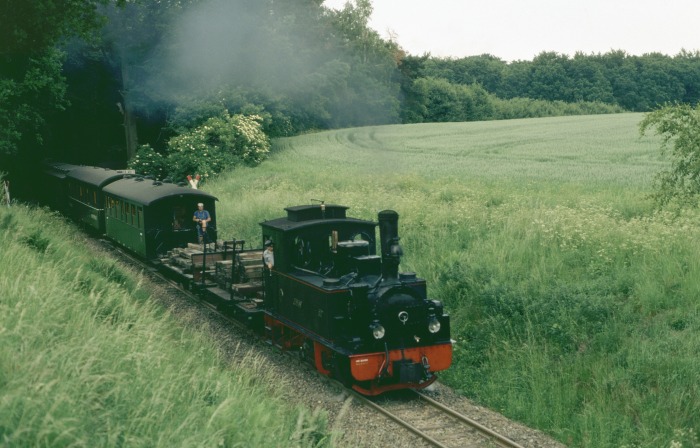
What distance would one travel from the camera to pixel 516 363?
35.8 ft

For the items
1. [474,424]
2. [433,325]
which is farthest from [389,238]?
[474,424]

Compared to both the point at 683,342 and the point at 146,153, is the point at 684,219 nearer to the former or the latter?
the point at 683,342

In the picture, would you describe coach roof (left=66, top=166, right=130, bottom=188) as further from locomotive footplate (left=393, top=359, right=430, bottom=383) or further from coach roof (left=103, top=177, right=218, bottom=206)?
locomotive footplate (left=393, top=359, right=430, bottom=383)

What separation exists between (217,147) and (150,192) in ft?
54.9

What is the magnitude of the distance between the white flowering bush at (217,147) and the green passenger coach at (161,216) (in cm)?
1427

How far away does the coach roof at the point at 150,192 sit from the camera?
17941 mm

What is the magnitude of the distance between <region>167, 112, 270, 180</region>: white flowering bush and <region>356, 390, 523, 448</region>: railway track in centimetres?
2513

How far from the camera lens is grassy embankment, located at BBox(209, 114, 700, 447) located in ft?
30.2

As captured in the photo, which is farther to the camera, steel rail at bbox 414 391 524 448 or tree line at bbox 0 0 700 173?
tree line at bbox 0 0 700 173

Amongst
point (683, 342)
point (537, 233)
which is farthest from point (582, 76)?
point (683, 342)

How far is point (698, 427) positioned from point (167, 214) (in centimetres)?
1360

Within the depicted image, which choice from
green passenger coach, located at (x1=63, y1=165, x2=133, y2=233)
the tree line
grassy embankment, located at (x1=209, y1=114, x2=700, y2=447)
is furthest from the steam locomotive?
green passenger coach, located at (x1=63, y1=165, x2=133, y2=233)

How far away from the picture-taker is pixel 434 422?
9.23m

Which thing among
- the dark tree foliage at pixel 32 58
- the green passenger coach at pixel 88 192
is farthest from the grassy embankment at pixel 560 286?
the dark tree foliage at pixel 32 58
